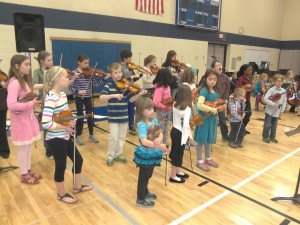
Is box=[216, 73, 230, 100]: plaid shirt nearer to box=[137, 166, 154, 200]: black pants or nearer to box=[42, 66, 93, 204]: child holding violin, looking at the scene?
box=[137, 166, 154, 200]: black pants

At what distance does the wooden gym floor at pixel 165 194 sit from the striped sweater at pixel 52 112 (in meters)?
0.92

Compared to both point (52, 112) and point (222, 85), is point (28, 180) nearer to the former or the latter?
point (52, 112)

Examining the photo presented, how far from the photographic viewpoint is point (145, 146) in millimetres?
2955

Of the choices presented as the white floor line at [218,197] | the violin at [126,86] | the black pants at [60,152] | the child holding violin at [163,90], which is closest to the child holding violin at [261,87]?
the white floor line at [218,197]

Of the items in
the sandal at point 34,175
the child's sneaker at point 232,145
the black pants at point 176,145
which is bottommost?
the child's sneaker at point 232,145

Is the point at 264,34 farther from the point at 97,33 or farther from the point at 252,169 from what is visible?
the point at 252,169

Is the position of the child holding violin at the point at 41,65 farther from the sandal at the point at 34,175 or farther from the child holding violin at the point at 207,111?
the child holding violin at the point at 207,111

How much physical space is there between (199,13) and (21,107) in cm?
1031

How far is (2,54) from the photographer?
7.38 metres

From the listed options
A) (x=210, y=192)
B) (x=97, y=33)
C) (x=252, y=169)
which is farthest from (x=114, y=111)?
(x=97, y=33)

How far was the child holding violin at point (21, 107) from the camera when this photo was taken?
3.30 metres

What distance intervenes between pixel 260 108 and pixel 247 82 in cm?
412

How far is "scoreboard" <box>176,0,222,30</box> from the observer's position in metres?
11.2

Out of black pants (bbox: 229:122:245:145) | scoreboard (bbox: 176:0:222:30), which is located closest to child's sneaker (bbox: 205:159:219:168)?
black pants (bbox: 229:122:245:145)
